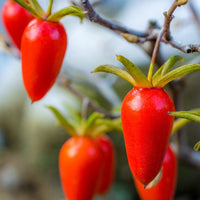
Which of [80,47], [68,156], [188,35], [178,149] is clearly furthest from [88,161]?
[80,47]

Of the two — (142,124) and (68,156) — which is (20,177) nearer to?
(68,156)

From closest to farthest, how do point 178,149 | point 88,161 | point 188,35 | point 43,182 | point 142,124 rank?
1. point 142,124
2. point 88,161
3. point 178,149
4. point 188,35
5. point 43,182

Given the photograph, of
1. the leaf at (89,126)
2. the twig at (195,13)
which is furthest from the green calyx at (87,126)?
the twig at (195,13)

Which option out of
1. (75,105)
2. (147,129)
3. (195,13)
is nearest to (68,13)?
(147,129)

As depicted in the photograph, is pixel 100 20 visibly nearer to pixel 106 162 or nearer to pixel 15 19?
pixel 15 19

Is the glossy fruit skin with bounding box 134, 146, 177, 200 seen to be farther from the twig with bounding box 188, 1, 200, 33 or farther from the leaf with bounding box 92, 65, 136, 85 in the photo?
the twig with bounding box 188, 1, 200, 33

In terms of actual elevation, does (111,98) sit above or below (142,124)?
below
